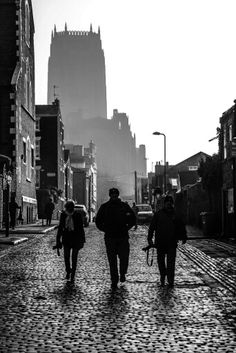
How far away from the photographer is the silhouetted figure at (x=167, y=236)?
12945mm

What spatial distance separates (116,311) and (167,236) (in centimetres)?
360

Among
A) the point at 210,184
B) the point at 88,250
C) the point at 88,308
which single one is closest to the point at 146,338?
the point at 88,308

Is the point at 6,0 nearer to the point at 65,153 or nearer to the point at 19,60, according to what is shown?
the point at 19,60

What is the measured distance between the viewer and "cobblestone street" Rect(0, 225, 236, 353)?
24.1 ft

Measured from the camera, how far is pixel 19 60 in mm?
48344

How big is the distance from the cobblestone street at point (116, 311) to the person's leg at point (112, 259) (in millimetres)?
219

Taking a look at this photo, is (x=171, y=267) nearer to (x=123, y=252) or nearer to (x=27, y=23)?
(x=123, y=252)

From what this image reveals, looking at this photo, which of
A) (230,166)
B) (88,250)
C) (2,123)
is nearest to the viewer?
(88,250)

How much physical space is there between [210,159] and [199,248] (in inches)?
588

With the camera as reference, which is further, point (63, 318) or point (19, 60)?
point (19, 60)

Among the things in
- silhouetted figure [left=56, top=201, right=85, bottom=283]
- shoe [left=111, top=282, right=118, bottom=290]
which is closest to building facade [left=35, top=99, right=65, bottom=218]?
silhouetted figure [left=56, top=201, right=85, bottom=283]

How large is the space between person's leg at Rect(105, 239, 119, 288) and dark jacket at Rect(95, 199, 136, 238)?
15 centimetres

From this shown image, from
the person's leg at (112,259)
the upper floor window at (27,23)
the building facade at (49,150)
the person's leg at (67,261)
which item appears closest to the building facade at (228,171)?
the person's leg at (67,261)

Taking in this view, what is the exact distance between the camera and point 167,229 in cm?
1315
